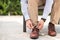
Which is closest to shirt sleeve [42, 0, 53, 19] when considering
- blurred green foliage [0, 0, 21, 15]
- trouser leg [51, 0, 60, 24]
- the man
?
the man

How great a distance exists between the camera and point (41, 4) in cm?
240

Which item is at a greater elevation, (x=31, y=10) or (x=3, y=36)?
(x=31, y=10)

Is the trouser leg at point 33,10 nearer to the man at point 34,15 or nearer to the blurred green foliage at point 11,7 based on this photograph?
the man at point 34,15

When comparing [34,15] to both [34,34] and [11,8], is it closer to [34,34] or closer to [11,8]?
[34,34]

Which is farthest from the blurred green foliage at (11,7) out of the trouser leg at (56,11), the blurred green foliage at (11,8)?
the trouser leg at (56,11)

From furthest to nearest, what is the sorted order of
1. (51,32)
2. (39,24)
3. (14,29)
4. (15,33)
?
1. (14,29)
2. (15,33)
3. (51,32)
4. (39,24)

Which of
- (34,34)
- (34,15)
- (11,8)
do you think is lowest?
(34,34)

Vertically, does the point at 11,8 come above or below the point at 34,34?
above

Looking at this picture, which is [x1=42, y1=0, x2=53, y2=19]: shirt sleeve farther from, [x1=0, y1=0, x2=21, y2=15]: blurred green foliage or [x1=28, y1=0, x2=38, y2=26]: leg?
[x1=0, y1=0, x2=21, y2=15]: blurred green foliage

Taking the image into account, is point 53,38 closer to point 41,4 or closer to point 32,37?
point 32,37

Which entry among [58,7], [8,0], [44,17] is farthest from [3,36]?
[8,0]

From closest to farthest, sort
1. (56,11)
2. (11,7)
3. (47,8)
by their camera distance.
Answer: (47,8) → (56,11) → (11,7)

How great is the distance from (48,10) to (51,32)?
281 millimetres

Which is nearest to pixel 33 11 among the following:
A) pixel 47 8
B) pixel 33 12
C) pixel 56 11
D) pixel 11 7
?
pixel 33 12
